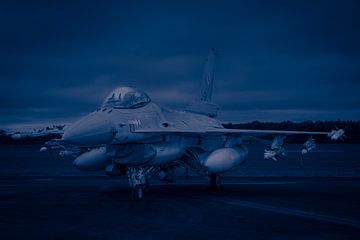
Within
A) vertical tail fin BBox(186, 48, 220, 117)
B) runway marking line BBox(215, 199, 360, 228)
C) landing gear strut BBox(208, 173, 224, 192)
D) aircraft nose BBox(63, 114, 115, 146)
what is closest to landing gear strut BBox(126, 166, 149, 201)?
aircraft nose BBox(63, 114, 115, 146)

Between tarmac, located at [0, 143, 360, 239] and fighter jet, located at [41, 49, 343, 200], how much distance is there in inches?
38.7

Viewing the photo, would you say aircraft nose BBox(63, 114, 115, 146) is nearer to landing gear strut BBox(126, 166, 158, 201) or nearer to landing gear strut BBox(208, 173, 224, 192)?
landing gear strut BBox(126, 166, 158, 201)

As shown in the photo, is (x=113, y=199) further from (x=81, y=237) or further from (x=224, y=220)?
(x=81, y=237)

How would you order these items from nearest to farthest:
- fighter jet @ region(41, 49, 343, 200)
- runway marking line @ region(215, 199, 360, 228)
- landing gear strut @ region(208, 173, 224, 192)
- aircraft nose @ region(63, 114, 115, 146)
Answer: runway marking line @ region(215, 199, 360, 228), aircraft nose @ region(63, 114, 115, 146), fighter jet @ region(41, 49, 343, 200), landing gear strut @ region(208, 173, 224, 192)

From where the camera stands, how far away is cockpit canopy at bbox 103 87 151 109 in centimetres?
1580

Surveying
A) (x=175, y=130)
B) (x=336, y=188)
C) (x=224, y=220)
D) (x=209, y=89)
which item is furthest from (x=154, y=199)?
(x=209, y=89)

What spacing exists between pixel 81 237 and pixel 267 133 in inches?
441

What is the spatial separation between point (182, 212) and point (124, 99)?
4.91m

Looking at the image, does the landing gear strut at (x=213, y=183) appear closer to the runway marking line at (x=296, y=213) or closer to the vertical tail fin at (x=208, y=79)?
the runway marking line at (x=296, y=213)

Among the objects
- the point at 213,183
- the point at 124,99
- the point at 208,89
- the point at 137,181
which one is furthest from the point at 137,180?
the point at 208,89

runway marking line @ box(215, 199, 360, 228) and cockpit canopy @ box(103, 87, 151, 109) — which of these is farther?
cockpit canopy @ box(103, 87, 151, 109)

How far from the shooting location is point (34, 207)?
13.7 metres

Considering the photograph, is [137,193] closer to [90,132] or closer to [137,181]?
[137,181]

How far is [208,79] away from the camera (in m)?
25.7
